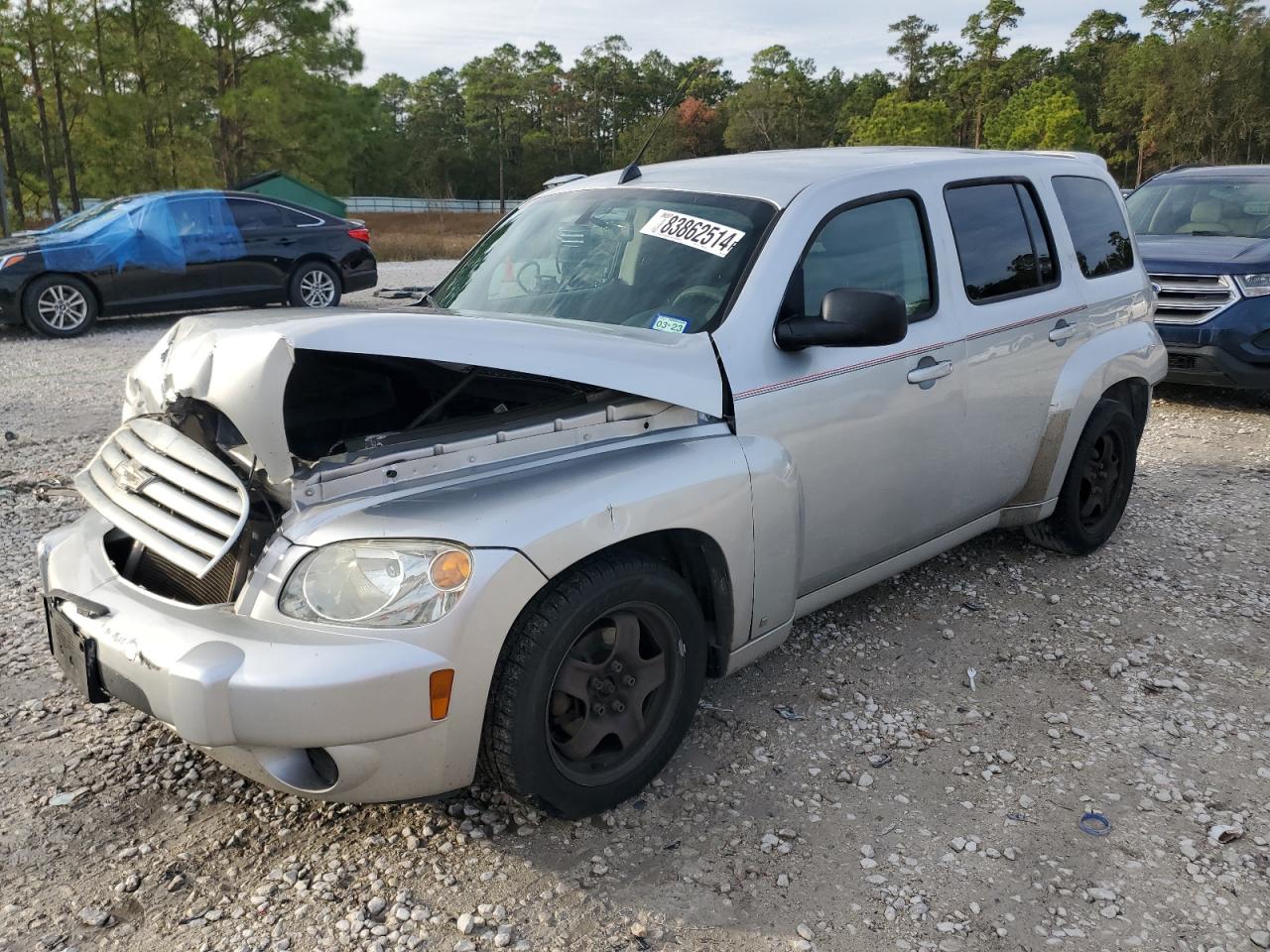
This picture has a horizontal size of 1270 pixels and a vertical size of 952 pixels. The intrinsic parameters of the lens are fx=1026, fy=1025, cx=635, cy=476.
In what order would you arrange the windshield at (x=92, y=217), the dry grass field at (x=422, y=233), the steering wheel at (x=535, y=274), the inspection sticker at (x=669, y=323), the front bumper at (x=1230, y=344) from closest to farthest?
the inspection sticker at (x=669, y=323)
the steering wheel at (x=535, y=274)
the front bumper at (x=1230, y=344)
the windshield at (x=92, y=217)
the dry grass field at (x=422, y=233)

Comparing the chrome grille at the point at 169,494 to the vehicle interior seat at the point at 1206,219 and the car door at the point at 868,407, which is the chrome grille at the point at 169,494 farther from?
the vehicle interior seat at the point at 1206,219

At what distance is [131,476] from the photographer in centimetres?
299

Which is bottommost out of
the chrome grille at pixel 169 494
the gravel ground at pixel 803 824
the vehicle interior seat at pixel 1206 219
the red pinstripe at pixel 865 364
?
the gravel ground at pixel 803 824

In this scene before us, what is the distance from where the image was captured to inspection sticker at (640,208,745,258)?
3.42 metres

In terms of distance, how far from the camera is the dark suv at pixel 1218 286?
8000mm

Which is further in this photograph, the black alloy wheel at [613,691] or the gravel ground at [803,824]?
the black alloy wheel at [613,691]

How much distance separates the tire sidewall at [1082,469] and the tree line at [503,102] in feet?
7.85

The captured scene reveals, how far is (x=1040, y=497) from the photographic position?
4547 mm

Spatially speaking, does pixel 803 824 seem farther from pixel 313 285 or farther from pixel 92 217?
pixel 92 217

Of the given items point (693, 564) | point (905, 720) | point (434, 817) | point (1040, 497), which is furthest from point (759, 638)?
point (1040, 497)

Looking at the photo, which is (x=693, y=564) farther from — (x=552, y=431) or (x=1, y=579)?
(x=1, y=579)

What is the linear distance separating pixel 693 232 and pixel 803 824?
6.38 feet

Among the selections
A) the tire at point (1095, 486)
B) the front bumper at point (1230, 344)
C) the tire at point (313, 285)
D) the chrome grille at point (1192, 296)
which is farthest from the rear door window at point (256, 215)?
the tire at point (1095, 486)

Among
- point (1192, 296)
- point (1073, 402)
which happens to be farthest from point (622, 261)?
point (1192, 296)
